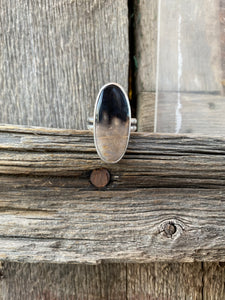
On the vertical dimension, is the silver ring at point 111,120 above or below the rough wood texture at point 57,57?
below

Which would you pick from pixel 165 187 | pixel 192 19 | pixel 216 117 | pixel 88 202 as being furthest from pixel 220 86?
pixel 88 202

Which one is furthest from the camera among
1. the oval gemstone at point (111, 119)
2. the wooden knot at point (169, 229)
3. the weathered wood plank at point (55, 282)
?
the weathered wood plank at point (55, 282)

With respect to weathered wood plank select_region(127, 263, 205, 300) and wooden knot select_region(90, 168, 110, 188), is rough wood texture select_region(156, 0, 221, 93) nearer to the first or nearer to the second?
wooden knot select_region(90, 168, 110, 188)

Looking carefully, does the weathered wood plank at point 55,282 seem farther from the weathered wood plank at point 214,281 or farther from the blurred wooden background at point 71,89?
the weathered wood plank at point 214,281

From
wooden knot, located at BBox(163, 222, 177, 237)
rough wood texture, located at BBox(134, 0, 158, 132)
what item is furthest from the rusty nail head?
rough wood texture, located at BBox(134, 0, 158, 132)

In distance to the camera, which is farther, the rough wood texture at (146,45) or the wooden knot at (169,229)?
the rough wood texture at (146,45)

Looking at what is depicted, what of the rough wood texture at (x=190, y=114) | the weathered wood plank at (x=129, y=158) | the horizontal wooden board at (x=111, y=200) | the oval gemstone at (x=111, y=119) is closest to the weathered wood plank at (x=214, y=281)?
the horizontal wooden board at (x=111, y=200)
